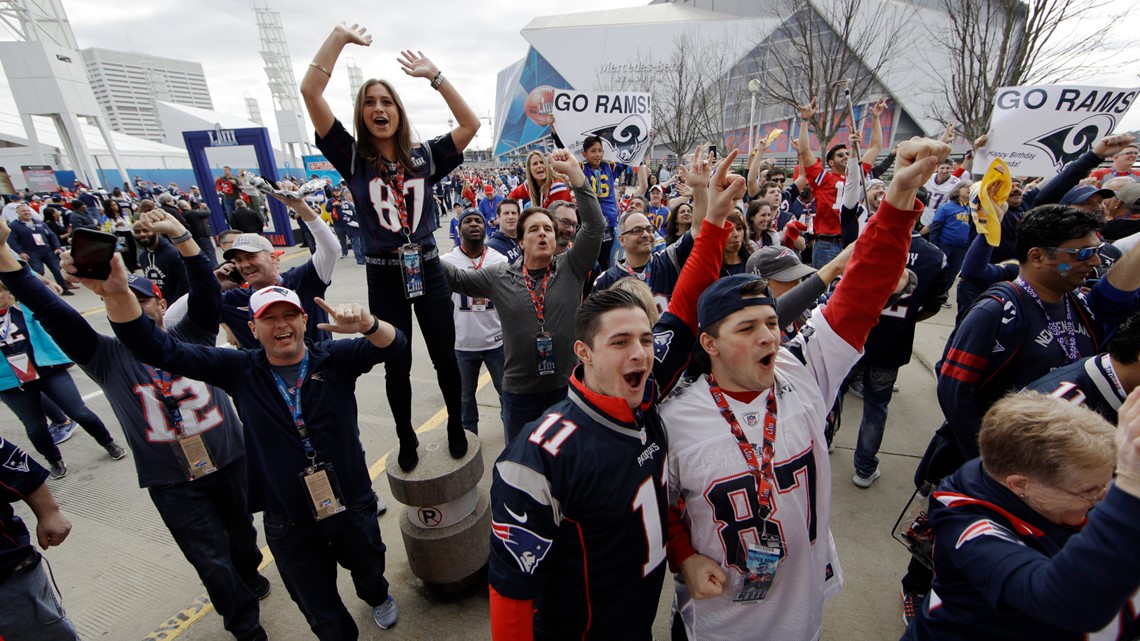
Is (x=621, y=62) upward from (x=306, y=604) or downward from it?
upward

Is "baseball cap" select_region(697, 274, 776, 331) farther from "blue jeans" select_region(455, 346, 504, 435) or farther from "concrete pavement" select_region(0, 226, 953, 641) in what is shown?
"blue jeans" select_region(455, 346, 504, 435)

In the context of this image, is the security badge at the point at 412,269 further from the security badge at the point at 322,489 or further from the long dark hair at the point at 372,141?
the security badge at the point at 322,489

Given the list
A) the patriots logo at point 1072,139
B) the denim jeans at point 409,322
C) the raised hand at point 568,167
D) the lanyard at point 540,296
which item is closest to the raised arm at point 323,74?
the denim jeans at point 409,322

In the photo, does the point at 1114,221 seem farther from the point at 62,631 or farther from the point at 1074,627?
the point at 62,631

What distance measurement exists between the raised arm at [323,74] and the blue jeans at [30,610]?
7.74ft

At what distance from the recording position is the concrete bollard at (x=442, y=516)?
9.09 feet

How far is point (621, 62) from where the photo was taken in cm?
4581

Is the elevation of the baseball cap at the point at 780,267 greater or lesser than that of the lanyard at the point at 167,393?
greater

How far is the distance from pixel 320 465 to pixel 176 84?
204692 millimetres

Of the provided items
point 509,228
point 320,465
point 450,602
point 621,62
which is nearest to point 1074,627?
point 320,465

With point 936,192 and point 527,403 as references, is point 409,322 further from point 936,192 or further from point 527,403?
point 936,192

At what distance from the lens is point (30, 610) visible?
6.84 ft

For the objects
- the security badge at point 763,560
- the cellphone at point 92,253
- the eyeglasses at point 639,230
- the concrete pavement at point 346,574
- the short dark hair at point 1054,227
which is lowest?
the concrete pavement at point 346,574

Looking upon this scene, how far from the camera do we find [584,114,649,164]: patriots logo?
273 inches
